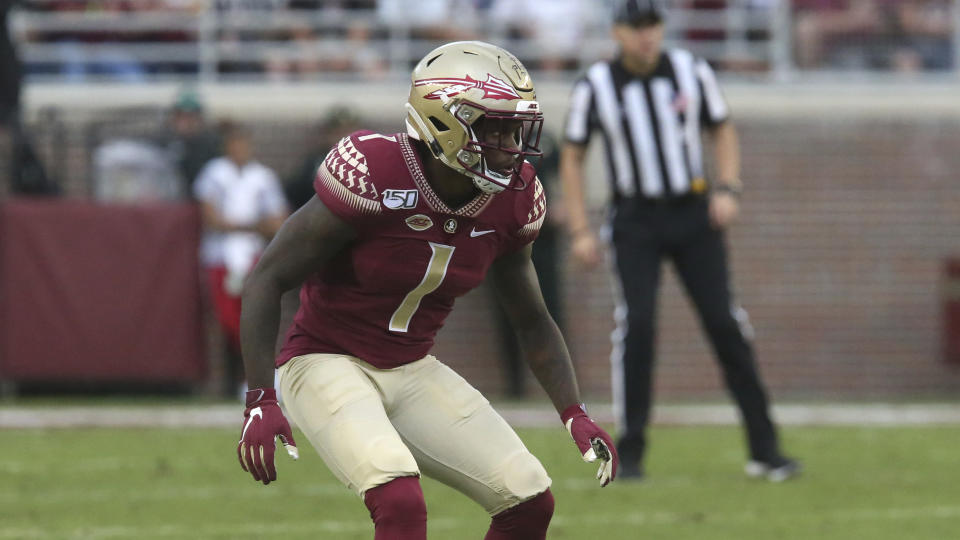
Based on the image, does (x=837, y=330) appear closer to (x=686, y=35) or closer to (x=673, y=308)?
(x=673, y=308)

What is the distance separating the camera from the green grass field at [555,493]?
19.7 ft

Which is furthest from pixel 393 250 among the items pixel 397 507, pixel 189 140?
pixel 189 140

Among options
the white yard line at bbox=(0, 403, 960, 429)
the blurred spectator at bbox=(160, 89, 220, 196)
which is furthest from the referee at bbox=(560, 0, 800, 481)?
the blurred spectator at bbox=(160, 89, 220, 196)

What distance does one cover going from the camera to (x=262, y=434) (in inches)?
154

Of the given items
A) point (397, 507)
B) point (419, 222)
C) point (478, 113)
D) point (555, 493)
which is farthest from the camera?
point (555, 493)

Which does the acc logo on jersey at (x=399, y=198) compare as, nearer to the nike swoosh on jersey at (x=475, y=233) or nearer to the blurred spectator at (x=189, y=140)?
the nike swoosh on jersey at (x=475, y=233)

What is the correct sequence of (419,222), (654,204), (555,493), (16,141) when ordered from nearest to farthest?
(419,222) < (555,493) < (654,204) < (16,141)

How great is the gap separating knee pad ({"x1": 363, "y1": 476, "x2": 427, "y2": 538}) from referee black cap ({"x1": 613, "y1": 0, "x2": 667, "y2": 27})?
371 centimetres

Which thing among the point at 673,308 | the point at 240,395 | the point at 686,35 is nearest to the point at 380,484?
the point at 240,395

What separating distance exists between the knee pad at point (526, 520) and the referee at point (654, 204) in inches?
120

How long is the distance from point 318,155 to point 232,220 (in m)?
0.92

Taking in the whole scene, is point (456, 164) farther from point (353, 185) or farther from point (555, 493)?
point (555, 493)

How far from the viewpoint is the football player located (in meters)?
4.00

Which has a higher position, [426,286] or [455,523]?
[426,286]
